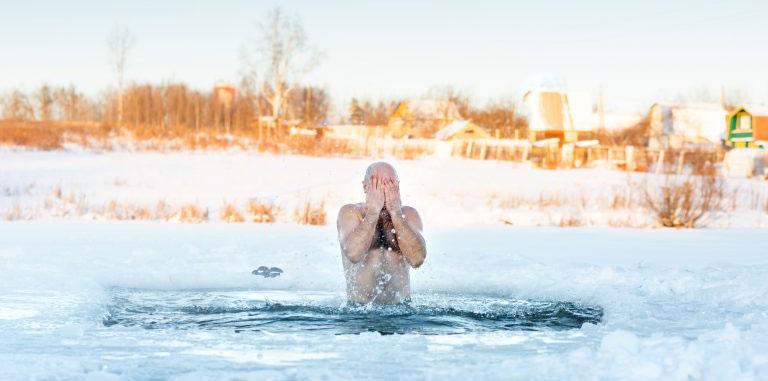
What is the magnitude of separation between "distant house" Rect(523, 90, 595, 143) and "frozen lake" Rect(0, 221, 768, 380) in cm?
5718

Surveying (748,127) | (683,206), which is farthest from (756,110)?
(683,206)

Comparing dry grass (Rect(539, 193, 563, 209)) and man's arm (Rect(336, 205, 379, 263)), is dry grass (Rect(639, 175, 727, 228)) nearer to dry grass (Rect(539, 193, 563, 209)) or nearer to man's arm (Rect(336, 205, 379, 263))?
dry grass (Rect(539, 193, 563, 209))

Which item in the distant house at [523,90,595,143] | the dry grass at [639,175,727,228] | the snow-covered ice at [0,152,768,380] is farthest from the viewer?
the distant house at [523,90,595,143]

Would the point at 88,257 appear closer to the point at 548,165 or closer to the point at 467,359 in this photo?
the point at 467,359

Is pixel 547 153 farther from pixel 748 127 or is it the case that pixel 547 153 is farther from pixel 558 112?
pixel 558 112

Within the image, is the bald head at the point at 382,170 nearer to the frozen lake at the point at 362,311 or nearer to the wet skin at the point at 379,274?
the wet skin at the point at 379,274

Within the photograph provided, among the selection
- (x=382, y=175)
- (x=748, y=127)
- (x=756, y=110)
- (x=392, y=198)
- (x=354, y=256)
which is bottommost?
(x=354, y=256)

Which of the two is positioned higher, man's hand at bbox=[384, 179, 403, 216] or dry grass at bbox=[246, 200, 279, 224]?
man's hand at bbox=[384, 179, 403, 216]

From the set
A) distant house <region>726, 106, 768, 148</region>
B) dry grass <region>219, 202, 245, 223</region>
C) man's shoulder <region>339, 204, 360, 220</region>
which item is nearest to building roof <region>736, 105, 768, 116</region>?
distant house <region>726, 106, 768, 148</region>

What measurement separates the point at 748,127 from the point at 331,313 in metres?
55.0

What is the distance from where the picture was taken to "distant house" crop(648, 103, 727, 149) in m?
72.9

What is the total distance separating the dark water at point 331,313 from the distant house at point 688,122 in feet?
225

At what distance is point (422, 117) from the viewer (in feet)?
254

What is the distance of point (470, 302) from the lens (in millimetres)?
6941
